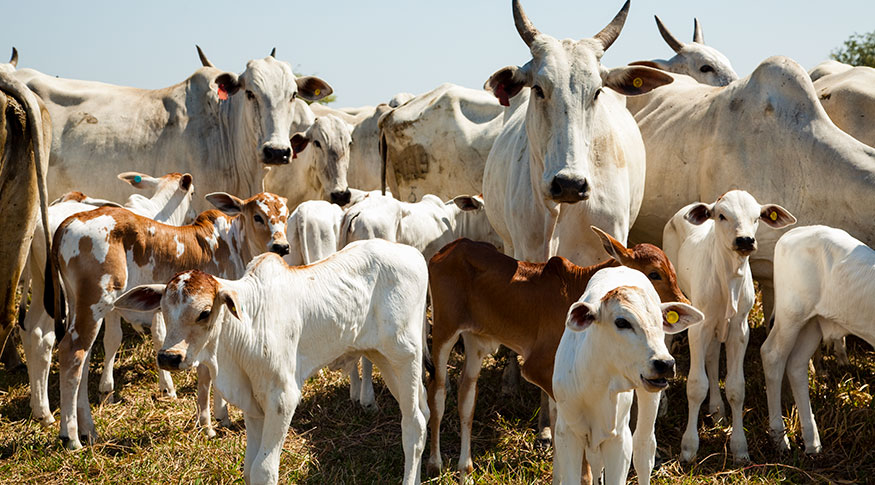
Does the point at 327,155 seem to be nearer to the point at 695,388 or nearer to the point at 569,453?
the point at 695,388

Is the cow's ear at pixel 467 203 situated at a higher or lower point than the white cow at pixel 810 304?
higher

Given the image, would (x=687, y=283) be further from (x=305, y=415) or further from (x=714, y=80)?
(x=714, y=80)

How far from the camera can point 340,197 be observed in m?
9.83

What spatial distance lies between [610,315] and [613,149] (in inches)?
97.1

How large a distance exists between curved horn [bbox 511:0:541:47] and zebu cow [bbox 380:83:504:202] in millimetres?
4125

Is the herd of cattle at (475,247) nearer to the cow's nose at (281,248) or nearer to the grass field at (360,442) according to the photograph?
the cow's nose at (281,248)

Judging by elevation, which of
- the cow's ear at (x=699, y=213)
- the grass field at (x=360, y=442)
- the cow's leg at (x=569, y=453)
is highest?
the cow's ear at (x=699, y=213)

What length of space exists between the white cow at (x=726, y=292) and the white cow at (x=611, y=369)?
122 centimetres

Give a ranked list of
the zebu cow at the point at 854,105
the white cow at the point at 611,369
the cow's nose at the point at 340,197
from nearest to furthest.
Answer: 1. the white cow at the point at 611,369
2. the zebu cow at the point at 854,105
3. the cow's nose at the point at 340,197

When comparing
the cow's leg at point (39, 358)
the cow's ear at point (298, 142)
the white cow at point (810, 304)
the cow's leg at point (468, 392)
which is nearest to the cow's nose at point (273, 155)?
the cow's ear at point (298, 142)

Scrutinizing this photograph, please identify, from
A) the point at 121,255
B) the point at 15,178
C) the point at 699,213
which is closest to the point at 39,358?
the point at 121,255

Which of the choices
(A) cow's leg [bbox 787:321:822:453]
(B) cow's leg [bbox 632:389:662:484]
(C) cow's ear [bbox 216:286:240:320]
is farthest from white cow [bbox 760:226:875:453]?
(C) cow's ear [bbox 216:286:240:320]

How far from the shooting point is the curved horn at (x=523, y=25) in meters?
6.16

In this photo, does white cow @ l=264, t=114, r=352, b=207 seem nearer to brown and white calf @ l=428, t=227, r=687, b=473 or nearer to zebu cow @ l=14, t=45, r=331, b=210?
zebu cow @ l=14, t=45, r=331, b=210
